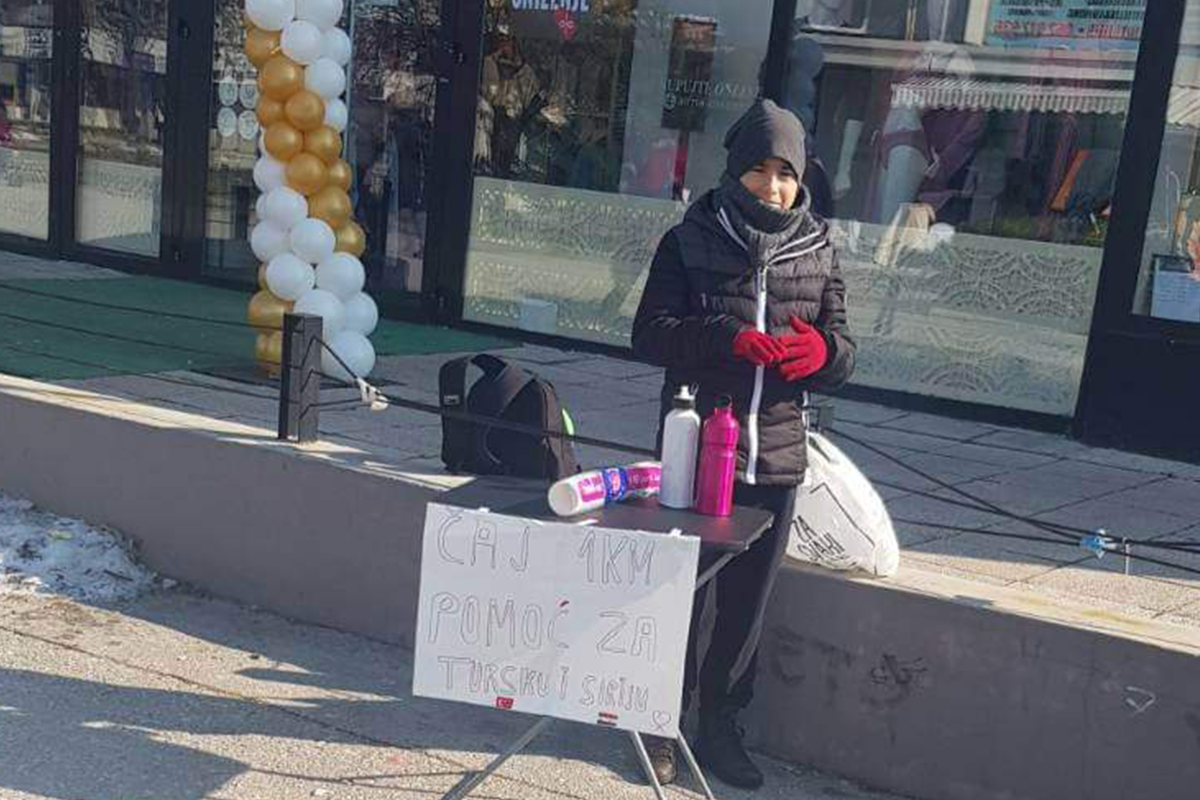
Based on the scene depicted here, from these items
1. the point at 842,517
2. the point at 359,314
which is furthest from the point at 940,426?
the point at 842,517

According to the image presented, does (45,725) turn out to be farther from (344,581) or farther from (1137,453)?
(1137,453)

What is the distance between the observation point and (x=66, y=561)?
6047 millimetres

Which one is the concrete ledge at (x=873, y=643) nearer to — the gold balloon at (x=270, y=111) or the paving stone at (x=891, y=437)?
the gold balloon at (x=270, y=111)

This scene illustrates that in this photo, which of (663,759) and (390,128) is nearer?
(663,759)

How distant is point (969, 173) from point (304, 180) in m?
3.60

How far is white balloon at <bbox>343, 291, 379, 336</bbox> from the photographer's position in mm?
8164

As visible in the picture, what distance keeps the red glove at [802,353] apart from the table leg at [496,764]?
1.11 m

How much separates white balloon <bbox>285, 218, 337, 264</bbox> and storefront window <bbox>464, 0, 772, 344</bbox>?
233 centimetres

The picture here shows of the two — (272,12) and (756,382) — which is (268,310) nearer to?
(272,12)

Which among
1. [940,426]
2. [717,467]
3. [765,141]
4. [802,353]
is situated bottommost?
[940,426]

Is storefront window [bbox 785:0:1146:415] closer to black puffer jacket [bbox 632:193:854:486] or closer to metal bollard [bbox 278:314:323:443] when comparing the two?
metal bollard [bbox 278:314:323:443]

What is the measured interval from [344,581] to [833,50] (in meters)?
4.77

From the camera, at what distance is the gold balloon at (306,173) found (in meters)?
8.00

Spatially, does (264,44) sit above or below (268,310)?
above
